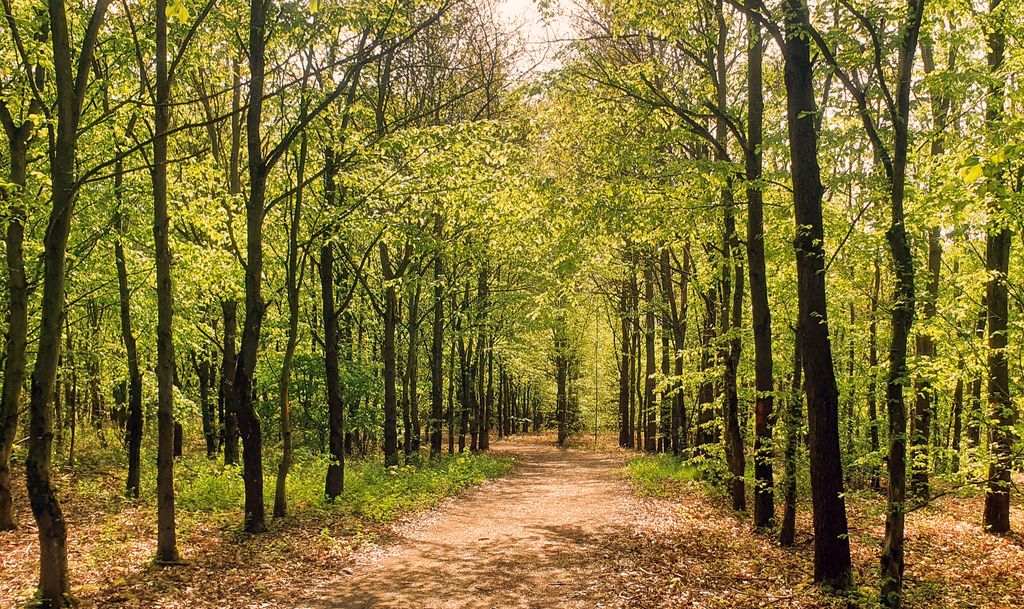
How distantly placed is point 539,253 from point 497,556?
651cm

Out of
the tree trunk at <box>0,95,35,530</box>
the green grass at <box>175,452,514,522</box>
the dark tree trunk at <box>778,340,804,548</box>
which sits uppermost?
the tree trunk at <box>0,95,35,530</box>

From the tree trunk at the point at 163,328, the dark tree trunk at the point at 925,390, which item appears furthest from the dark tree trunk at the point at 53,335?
the dark tree trunk at the point at 925,390

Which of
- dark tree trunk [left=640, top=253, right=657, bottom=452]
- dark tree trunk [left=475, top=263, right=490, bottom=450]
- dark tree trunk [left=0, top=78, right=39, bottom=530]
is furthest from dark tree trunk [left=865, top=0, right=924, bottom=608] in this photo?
dark tree trunk [left=475, top=263, right=490, bottom=450]

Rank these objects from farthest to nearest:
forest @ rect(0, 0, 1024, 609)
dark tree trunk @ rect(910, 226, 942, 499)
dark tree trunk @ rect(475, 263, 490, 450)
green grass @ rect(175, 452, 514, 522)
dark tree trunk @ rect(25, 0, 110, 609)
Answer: dark tree trunk @ rect(475, 263, 490, 450), green grass @ rect(175, 452, 514, 522), dark tree trunk @ rect(910, 226, 942, 499), forest @ rect(0, 0, 1024, 609), dark tree trunk @ rect(25, 0, 110, 609)

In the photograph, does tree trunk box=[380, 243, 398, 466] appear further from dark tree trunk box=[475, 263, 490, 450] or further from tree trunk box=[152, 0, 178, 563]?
tree trunk box=[152, 0, 178, 563]

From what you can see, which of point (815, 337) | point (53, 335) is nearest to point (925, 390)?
point (815, 337)

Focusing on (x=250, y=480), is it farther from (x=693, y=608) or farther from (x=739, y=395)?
(x=739, y=395)

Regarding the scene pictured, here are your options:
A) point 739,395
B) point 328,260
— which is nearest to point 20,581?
point 328,260

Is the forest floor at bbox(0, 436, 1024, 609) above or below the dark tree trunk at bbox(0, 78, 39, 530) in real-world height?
below

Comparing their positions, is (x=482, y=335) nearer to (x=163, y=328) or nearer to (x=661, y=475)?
(x=661, y=475)

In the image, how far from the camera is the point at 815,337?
761 cm

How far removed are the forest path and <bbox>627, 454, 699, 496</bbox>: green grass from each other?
768 millimetres

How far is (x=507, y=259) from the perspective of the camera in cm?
2380

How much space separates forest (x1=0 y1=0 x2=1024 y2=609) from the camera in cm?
757
